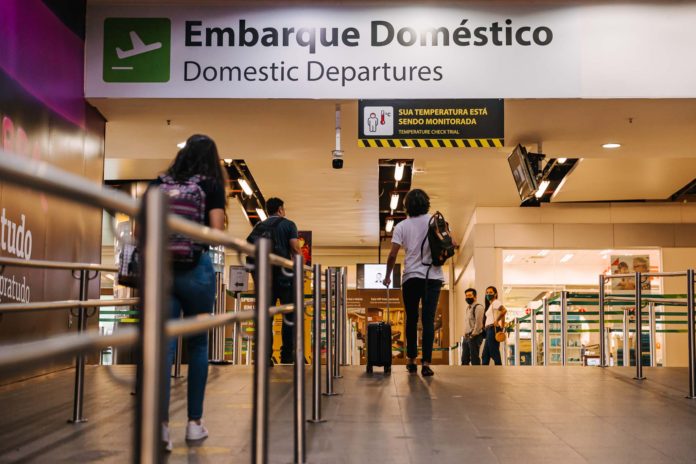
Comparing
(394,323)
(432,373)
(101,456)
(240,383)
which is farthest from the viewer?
(394,323)

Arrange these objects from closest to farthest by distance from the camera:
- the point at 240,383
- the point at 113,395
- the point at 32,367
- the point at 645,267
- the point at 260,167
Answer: the point at 32,367 < the point at 113,395 < the point at 240,383 < the point at 260,167 < the point at 645,267

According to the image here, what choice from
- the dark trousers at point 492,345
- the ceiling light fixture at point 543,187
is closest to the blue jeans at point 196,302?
the dark trousers at point 492,345

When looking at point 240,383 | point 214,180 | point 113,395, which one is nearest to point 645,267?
point 240,383

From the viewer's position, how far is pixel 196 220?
3.84 meters

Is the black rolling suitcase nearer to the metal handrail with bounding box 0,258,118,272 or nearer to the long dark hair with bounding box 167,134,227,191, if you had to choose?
the metal handrail with bounding box 0,258,118,272

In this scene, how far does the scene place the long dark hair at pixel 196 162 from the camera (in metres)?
3.94

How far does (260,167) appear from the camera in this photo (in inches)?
575

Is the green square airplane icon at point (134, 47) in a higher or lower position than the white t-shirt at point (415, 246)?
higher

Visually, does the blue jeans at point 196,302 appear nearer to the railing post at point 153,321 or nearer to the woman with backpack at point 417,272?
the railing post at point 153,321

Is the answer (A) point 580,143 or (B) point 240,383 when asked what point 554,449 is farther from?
(A) point 580,143

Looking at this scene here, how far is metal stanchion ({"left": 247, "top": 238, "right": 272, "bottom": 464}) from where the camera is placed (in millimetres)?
2846

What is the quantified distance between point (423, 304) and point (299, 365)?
3538 millimetres

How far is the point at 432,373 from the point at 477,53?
3.35 meters

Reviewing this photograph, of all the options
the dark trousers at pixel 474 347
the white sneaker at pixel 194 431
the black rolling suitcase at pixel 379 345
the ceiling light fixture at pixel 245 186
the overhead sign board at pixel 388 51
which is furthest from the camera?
the ceiling light fixture at pixel 245 186
